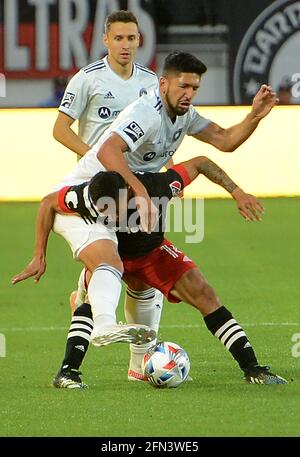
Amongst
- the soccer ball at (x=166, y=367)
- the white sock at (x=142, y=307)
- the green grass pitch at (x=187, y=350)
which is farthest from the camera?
the white sock at (x=142, y=307)

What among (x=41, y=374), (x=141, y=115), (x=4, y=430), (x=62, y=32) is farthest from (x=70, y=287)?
(x=62, y=32)

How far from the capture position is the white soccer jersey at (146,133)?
7.74 m

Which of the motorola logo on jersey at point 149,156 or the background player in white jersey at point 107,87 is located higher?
the background player in white jersey at point 107,87

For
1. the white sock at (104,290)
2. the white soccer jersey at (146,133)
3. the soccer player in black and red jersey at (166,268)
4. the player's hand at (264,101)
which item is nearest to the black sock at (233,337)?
the soccer player in black and red jersey at (166,268)

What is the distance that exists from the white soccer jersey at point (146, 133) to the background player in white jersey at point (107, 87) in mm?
1292

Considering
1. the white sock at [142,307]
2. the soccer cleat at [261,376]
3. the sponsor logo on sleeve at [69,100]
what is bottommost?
the soccer cleat at [261,376]

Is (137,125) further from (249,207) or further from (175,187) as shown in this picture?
(249,207)

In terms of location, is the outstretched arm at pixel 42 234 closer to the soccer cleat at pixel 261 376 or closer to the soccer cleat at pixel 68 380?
the soccer cleat at pixel 68 380

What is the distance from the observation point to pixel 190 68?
7848 millimetres

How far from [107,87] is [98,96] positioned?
0.09 m

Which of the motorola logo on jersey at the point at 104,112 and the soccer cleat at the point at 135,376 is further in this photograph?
the motorola logo on jersey at the point at 104,112

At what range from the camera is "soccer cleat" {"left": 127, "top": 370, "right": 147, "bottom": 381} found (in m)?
8.30

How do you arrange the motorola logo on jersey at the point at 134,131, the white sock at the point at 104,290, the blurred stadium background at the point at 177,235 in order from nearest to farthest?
the blurred stadium background at the point at 177,235
the white sock at the point at 104,290
the motorola logo on jersey at the point at 134,131
